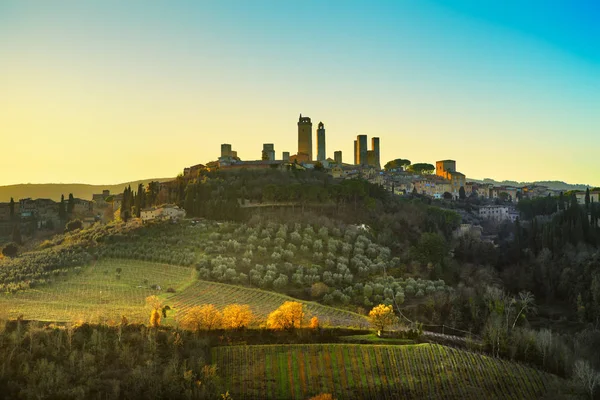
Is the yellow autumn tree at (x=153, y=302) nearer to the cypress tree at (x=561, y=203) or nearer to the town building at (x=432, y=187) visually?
the cypress tree at (x=561, y=203)

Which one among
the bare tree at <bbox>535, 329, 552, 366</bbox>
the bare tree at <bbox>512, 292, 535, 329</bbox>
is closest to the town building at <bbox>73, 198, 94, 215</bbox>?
the bare tree at <bbox>512, 292, 535, 329</bbox>

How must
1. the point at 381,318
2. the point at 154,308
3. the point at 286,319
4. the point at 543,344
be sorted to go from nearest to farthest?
the point at 543,344
the point at 286,319
the point at 381,318
the point at 154,308

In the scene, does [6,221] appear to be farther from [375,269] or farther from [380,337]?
[380,337]

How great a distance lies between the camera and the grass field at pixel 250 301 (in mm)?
33938

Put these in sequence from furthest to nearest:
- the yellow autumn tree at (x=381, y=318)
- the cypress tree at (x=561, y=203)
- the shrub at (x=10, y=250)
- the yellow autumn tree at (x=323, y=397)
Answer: the cypress tree at (x=561, y=203)
the shrub at (x=10, y=250)
the yellow autumn tree at (x=381, y=318)
the yellow autumn tree at (x=323, y=397)

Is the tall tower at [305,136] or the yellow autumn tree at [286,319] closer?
the yellow autumn tree at [286,319]

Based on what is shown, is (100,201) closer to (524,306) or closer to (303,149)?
(303,149)

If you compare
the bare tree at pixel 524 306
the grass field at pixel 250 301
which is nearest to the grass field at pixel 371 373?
the grass field at pixel 250 301

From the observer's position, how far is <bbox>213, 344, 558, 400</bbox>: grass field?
2662 centimetres

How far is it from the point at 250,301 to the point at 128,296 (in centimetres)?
739

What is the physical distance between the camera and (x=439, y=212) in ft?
206

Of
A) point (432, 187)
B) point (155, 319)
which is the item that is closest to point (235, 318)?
point (155, 319)

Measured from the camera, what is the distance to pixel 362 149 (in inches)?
3642

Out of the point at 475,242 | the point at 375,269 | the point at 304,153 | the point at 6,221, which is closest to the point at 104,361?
the point at 375,269
